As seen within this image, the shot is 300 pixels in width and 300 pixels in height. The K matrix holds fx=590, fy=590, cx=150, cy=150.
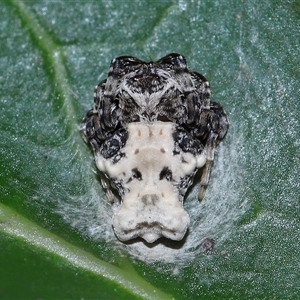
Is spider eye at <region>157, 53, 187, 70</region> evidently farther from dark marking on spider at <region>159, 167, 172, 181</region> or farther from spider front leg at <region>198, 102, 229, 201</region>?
dark marking on spider at <region>159, 167, 172, 181</region>

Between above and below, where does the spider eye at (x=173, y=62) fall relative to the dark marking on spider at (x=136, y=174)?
above

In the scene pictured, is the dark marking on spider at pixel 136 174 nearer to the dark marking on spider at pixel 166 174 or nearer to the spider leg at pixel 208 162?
the dark marking on spider at pixel 166 174

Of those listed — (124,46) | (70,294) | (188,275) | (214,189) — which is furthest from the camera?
(124,46)

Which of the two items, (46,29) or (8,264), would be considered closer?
(8,264)

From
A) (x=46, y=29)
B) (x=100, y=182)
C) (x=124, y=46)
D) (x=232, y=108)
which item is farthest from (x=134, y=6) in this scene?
(x=100, y=182)

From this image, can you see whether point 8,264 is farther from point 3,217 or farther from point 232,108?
point 232,108

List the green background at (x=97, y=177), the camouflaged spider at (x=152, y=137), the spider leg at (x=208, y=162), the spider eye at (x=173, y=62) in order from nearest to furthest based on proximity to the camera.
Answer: the green background at (x=97, y=177) → the camouflaged spider at (x=152, y=137) → the spider leg at (x=208, y=162) → the spider eye at (x=173, y=62)

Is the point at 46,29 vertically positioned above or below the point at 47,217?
above

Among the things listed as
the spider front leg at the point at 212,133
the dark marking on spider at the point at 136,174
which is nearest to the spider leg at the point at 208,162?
the spider front leg at the point at 212,133
